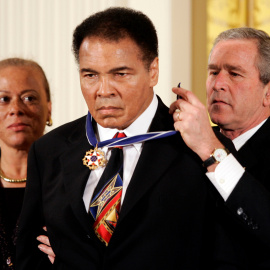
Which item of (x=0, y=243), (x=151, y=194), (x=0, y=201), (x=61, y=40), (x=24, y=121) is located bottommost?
(x=0, y=243)

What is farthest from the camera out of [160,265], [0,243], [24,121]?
[24,121]

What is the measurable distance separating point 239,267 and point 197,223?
150 mm

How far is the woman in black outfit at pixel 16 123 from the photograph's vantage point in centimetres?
198

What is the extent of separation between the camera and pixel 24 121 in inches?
79.0

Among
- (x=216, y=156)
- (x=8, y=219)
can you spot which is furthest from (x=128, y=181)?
(x=8, y=219)

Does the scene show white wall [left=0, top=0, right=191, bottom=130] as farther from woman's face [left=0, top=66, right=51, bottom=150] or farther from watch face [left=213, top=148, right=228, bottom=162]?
watch face [left=213, top=148, right=228, bottom=162]

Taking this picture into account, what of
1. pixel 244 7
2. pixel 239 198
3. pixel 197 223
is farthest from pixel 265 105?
pixel 244 7

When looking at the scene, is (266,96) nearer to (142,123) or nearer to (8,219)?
(142,123)

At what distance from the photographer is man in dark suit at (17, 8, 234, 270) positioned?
131 centimetres

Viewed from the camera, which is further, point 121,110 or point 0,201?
point 0,201

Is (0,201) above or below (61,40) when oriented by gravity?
below

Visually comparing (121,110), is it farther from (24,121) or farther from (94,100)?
(24,121)

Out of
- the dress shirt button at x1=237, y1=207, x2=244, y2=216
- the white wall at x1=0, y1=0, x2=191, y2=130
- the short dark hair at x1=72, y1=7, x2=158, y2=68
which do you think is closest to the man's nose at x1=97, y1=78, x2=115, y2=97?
the short dark hair at x1=72, y1=7, x2=158, y2=68

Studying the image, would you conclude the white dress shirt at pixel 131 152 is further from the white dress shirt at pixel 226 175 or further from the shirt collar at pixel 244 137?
the shirt collar at pixel 244 137
